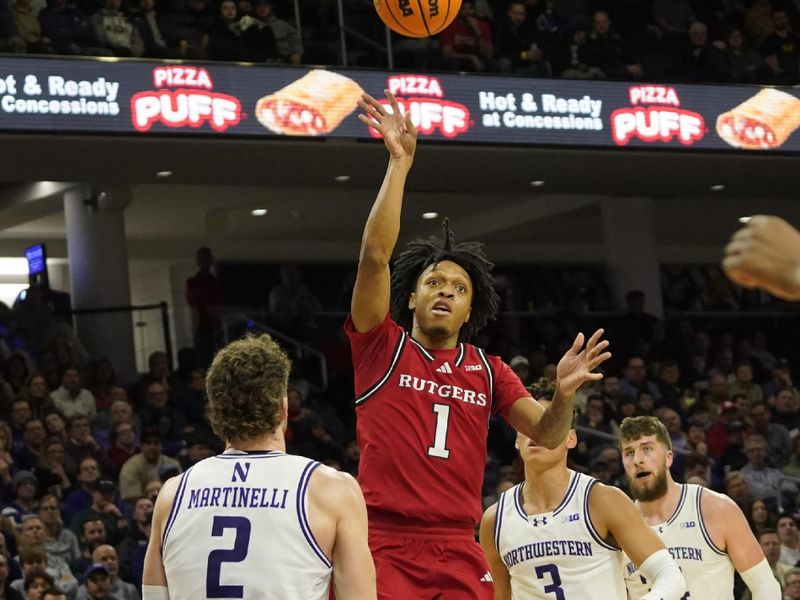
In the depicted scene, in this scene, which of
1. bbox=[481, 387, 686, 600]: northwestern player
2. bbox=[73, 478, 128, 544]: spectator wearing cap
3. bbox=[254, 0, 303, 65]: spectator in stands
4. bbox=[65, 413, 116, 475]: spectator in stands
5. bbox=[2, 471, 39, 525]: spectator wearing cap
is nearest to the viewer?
bbox=[481, 387, 686, 600]: northwestern player

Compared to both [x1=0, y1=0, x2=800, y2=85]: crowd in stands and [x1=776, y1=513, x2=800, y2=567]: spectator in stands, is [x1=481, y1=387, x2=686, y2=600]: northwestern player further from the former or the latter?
[x1=0, y1=0, x2=800, y2=85]: crowd in stands

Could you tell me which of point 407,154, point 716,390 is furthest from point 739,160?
point 407,154

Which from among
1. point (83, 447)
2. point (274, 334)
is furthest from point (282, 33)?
point (83, 447)

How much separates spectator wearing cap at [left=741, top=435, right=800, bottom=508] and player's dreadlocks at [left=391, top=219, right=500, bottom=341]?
28.8 ft

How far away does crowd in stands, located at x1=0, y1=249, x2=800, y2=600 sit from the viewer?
10742mm

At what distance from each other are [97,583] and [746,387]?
28.8 feet

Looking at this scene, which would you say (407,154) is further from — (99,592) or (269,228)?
(269,228)

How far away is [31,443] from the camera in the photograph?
1205 centimetres

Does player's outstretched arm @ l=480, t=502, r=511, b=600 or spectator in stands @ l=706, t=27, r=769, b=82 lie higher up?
spectator in stands @ l=706, t=27, r=769, b=82

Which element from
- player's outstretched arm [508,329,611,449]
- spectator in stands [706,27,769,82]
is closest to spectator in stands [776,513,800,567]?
spectator in stands [706,27,769,82]

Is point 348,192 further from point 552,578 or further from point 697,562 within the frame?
point 552,578

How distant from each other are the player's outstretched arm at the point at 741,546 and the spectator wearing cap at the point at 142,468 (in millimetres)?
6094

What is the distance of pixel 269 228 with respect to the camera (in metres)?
20.9

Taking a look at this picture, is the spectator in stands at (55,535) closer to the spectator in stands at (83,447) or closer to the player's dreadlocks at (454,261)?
the spectator in stands at (83,447)
